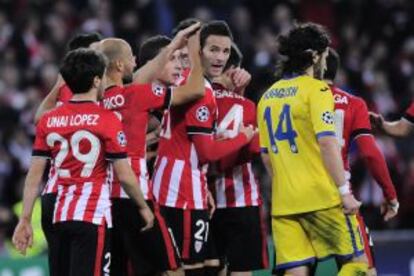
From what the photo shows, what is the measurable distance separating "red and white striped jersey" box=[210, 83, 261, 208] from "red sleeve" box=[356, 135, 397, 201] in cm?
87

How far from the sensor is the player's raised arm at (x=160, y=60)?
8.64 metres

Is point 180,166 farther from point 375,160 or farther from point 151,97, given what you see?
point 375,160

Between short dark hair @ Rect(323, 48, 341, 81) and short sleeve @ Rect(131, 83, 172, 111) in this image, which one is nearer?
short sleeve @ Rect(131, 83, 172, 111)

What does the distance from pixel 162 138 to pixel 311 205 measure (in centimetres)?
122

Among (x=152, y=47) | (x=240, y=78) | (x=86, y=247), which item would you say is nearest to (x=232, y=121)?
(x=240, y=78)

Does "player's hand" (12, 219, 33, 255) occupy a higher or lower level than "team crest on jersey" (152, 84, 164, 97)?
lower

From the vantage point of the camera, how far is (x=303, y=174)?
336 inches

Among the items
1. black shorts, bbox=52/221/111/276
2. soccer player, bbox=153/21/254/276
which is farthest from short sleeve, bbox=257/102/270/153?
black shorts, bbox=52/221/111/276

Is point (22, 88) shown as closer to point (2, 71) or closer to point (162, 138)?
point (2, 71)

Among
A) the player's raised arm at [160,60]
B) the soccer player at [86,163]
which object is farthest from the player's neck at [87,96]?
the player's raised arm at [160,60]

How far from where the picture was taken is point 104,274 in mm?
8305

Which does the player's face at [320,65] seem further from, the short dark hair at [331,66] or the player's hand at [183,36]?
the player's hand at [183,36]

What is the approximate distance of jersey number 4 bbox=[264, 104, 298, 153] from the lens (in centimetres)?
850

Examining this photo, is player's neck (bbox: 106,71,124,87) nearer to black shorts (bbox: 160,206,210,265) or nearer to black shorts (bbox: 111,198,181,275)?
black shorts (bbox: 111,198,181,275)
